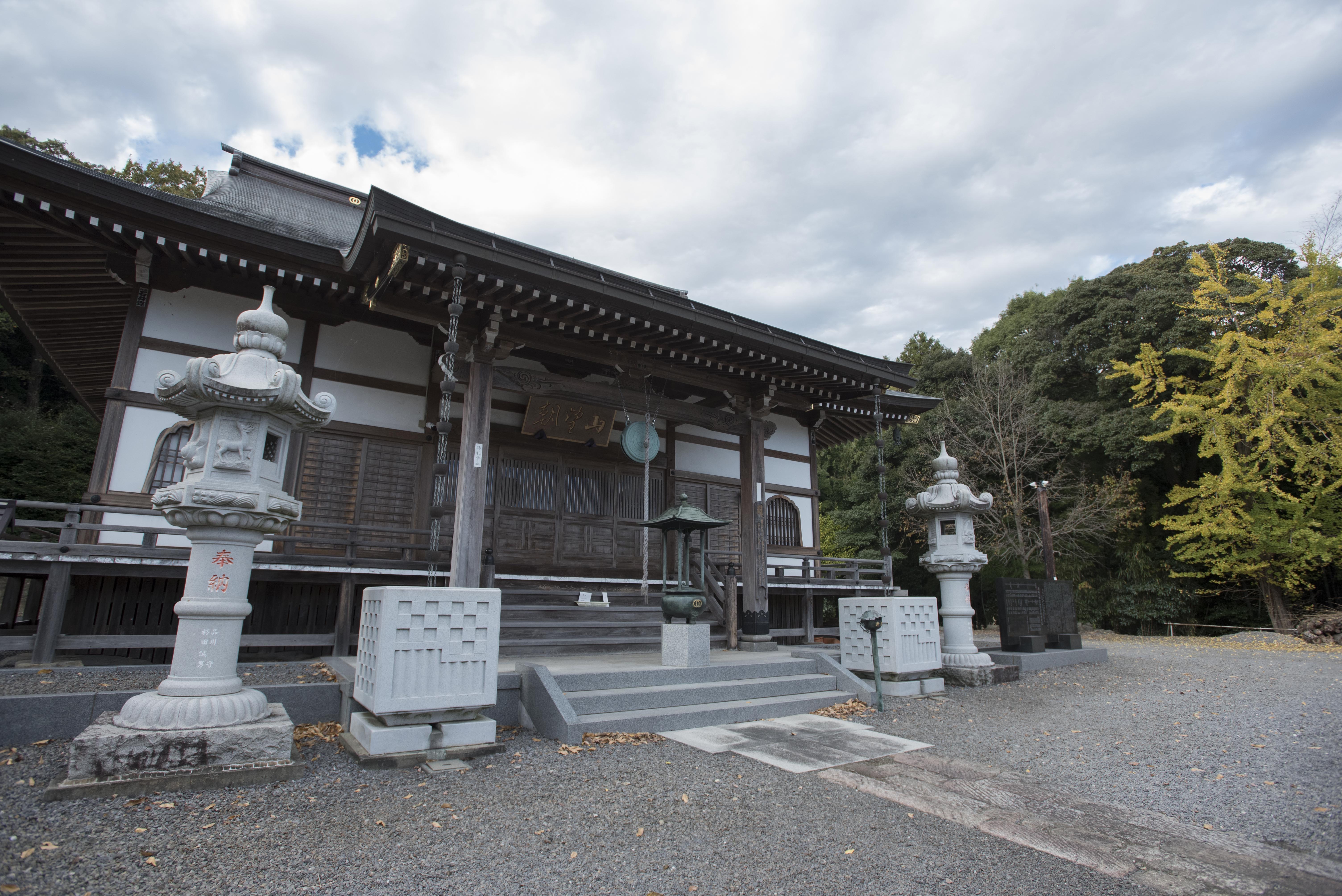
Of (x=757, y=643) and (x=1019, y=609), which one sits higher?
(x=1019, y=609)

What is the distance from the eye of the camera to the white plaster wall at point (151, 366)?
7.03 m

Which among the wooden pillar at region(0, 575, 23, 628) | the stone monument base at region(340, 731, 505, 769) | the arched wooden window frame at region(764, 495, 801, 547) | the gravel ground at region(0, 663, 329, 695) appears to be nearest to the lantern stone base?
the arched wooden window frame at region(764, 495, 801, 547)

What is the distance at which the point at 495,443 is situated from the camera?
31.1 ft

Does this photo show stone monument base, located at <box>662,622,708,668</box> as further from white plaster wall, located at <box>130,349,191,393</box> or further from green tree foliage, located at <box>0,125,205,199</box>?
green tree foliage, located at <box>0,125,205,199</box>

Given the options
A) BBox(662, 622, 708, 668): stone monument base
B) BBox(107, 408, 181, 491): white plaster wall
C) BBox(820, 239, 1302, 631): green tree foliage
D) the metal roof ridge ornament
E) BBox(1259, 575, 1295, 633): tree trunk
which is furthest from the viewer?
BBox(820, 239, 1302, 631): green tree foliage

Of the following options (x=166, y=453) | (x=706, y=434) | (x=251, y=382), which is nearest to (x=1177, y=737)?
(x=706, y=434)

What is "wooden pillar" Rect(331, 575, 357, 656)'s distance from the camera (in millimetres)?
6926

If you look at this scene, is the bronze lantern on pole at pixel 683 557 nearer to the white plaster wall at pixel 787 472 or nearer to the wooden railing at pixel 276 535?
the wooden railing at pixel 276 535

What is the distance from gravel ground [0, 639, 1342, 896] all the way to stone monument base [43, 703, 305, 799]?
0.09m

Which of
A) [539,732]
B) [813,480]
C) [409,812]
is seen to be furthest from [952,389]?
[409,812]

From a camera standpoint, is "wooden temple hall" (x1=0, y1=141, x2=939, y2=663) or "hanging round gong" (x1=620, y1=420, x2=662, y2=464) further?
"hanging round gong" (x1=620, y1=420, x2=662, y2=464)

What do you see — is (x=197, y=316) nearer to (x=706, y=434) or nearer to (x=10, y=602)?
(x=10, y=602)

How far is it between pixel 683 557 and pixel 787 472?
5.15 m

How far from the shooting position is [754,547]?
29.9 ft
